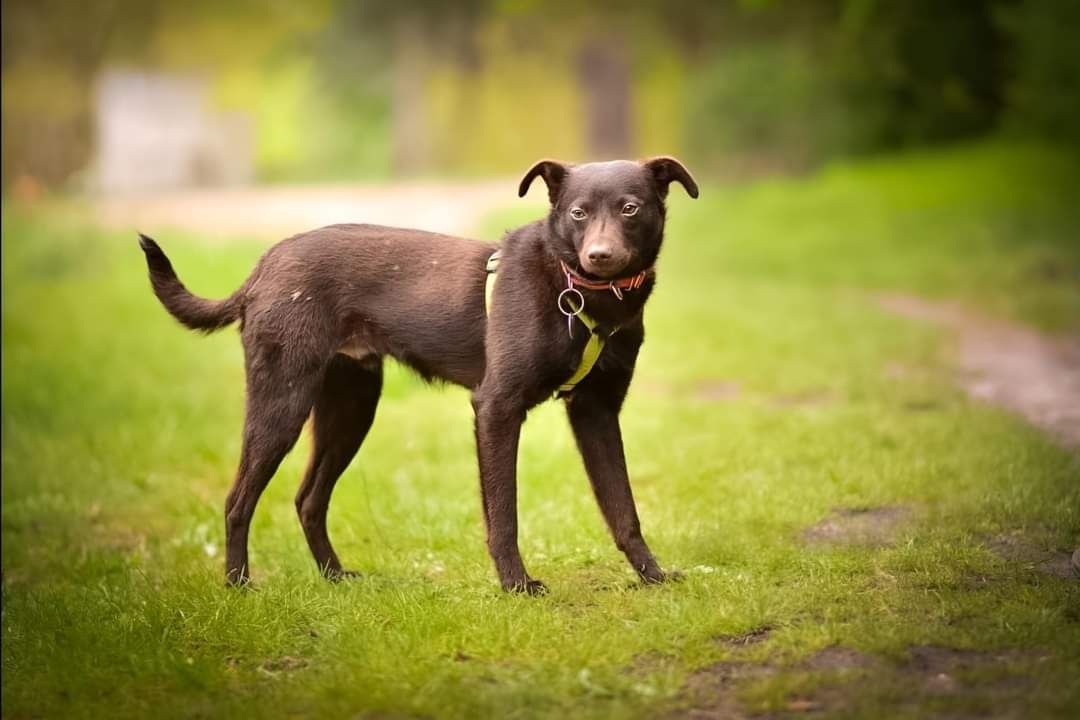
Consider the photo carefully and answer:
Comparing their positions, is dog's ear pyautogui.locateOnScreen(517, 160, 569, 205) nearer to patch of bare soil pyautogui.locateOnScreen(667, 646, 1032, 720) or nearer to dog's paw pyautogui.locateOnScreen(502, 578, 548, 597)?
dog's paw pyautogui.locateOnScreen(502, 578, 548, 597)

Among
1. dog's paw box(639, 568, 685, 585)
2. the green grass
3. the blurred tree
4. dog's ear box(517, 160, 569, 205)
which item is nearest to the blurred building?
the blurred tree

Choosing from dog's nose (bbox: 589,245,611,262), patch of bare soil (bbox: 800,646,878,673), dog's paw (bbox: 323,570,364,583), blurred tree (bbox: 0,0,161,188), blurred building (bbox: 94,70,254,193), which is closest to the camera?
patch of bare soil (bbox: 800,646,878,673)

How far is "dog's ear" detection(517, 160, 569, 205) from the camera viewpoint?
5023 millimetres

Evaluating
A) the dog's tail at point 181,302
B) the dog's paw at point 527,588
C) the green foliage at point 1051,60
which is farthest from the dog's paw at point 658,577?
the green foliage at point 1051,60

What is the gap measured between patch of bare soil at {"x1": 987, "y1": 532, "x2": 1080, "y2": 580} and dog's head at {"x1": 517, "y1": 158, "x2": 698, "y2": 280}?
6.06ft

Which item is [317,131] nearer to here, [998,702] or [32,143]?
[32,143]

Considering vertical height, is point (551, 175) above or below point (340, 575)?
above

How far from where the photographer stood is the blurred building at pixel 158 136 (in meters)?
26.6

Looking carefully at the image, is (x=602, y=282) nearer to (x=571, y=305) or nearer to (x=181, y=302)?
(x=571, y=305)

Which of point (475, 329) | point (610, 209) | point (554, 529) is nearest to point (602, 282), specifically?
Answer: point (610, 209)

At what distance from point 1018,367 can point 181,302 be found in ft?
21.5

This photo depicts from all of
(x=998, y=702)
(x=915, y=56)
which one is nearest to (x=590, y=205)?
(x=998, y=702)

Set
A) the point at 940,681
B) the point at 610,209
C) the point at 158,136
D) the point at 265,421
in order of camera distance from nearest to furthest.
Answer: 1. the point at 940,681
2. the point at 610,209
3. the point at 265,421
4. the point at 158,136

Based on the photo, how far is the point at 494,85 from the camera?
112ft
